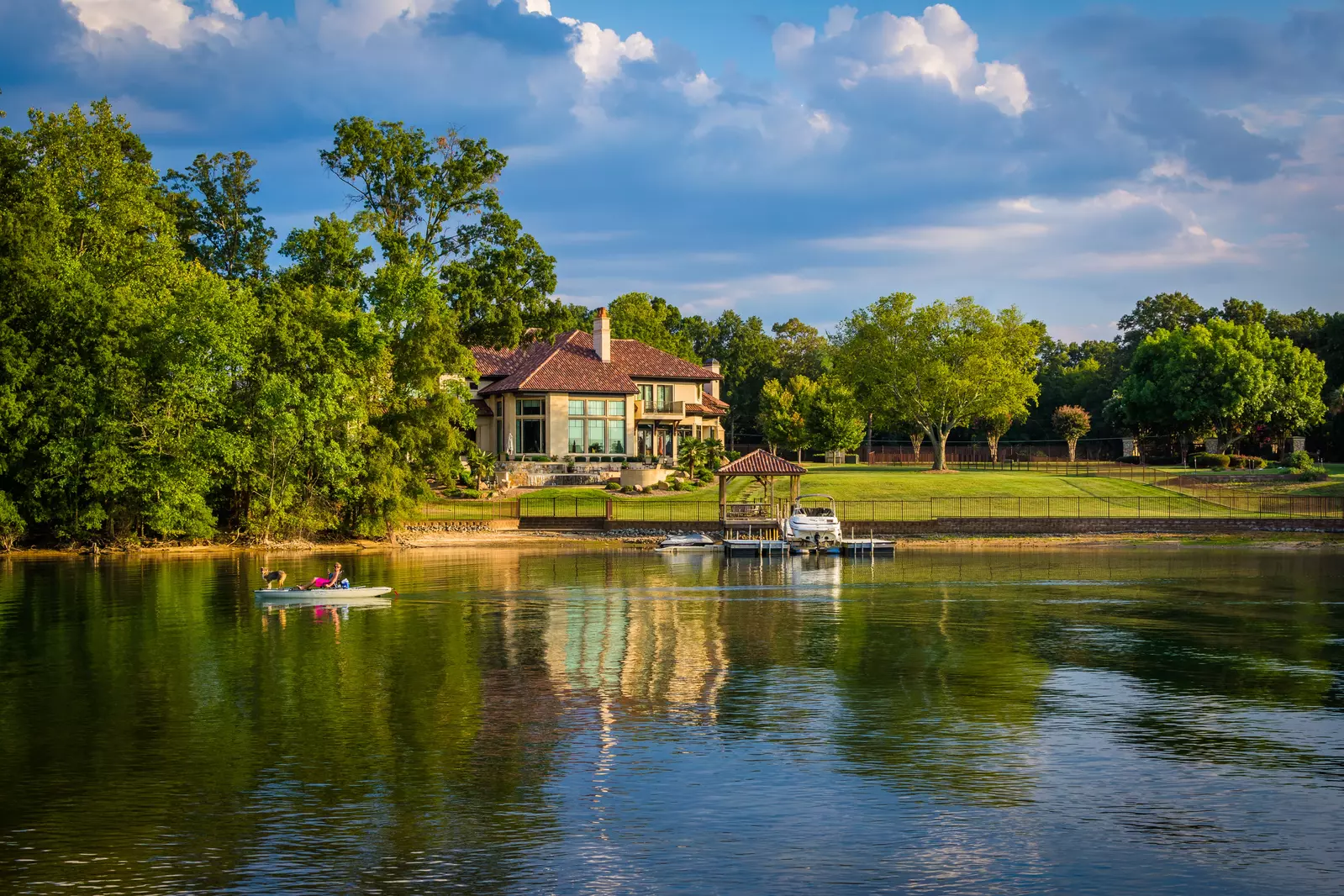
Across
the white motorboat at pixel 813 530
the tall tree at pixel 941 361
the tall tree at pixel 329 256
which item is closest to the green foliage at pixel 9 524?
the tall tree at pixel 329 256

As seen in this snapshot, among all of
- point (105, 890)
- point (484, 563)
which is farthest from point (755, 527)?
point (105, 890)

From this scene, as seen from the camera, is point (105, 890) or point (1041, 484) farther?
point (1041, 484)

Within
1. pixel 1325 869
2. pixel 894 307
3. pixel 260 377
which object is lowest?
pixel 1325 869

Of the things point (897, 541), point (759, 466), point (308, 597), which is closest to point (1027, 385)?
point (897, 541)

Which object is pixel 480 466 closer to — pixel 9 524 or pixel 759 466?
pixel 759 466

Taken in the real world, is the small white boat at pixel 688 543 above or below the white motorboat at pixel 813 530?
below

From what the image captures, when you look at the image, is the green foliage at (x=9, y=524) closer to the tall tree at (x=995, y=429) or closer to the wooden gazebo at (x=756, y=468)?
the wooden gazebo at (x=756, y=468)

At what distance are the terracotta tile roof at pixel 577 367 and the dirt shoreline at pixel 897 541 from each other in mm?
18770

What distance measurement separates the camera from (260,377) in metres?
63.2

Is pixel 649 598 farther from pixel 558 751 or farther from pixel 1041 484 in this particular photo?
pixel 1041 484

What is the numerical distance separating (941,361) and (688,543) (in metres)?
39.2

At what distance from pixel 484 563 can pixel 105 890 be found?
44.3 metres

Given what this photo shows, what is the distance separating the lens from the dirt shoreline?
2635 inches

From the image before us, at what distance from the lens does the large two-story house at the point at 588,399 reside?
8856cm
